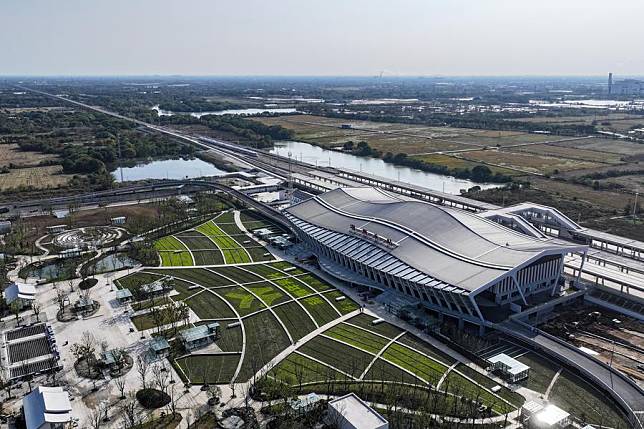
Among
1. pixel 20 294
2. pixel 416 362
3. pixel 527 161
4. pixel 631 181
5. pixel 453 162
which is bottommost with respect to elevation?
pixel 416 362

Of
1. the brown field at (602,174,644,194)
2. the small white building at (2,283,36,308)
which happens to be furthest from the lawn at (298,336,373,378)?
the brown field at (602,174,644,194)

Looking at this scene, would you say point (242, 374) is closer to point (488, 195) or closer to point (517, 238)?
point (517, 238)

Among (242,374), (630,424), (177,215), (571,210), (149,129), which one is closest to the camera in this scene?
(630,424)

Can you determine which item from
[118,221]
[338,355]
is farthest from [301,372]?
[118,221]

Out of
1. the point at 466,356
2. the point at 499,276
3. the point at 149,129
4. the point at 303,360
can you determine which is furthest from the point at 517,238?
the point at 149,129

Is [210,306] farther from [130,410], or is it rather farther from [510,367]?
[510,367]

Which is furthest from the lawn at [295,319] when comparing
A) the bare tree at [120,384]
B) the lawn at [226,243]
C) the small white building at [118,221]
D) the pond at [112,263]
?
Answer: the small white building at [118,221]

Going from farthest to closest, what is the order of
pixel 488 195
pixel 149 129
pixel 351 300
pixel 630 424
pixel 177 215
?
pixel 149 129 < pixel 488 195 < pixel 177 215 < pixel 351 300 < pixel 630 424
